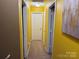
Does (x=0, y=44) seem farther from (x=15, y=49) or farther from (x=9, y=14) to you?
(x=9, y=14)

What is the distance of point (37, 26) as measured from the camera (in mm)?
8516

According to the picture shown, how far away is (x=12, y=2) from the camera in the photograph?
2135mm

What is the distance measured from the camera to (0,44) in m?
1.90

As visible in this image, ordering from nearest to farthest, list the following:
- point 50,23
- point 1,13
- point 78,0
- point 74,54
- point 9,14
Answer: point 78,0
point 74,54
point 1,13
point 9,14
point 50,23

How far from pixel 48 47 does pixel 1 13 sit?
359 cm

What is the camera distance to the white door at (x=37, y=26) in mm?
8414

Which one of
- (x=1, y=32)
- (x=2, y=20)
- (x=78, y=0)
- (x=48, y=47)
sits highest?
(x=78, y=0)

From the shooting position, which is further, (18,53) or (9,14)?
(18,53)

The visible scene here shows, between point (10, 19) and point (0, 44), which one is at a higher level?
point (10, 19)

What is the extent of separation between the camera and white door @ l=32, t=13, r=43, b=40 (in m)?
8.41

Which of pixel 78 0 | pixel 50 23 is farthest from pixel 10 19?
pixel 50 23

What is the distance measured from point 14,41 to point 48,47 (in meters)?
3.14

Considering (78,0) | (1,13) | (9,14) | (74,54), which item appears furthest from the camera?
(9,14)

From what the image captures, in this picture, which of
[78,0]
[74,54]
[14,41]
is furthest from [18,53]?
[78,0]
